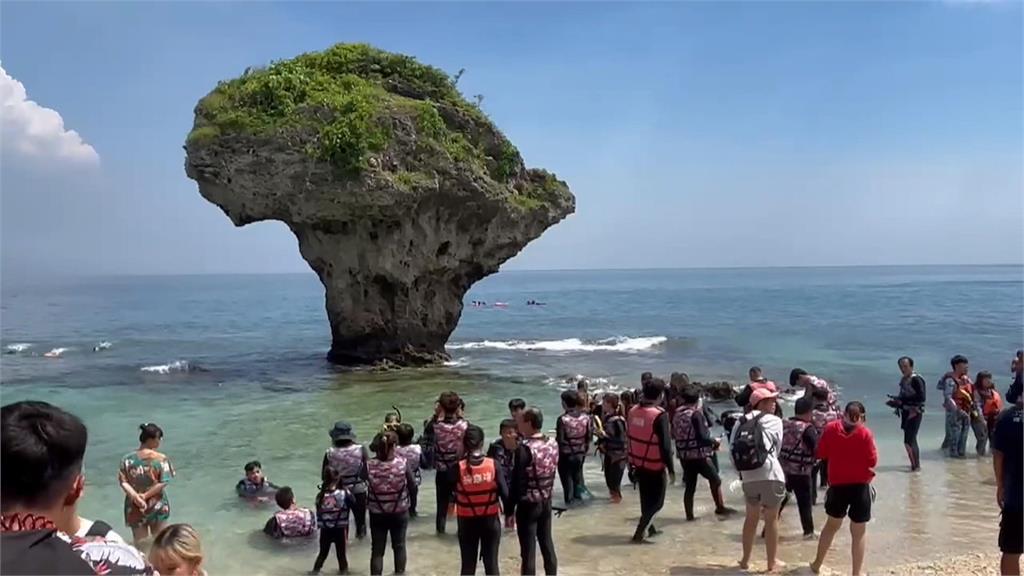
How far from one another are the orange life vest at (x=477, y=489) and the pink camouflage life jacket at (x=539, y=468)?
45cm

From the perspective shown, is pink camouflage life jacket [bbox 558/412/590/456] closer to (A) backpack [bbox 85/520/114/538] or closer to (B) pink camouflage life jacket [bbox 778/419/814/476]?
(B) pink camouflage life jacket [bbox 778/419/814/476]

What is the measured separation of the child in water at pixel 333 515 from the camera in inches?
329

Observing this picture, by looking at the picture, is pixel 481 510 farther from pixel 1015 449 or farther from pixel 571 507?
pixel 1015 449

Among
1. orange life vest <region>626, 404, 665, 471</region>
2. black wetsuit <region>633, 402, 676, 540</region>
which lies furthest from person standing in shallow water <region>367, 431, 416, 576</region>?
black wetsuit <region>633, 402, 676, 540</region>

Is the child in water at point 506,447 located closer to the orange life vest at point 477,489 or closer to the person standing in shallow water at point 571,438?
the person standing in shallow water at point 571,438

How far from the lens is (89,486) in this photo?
497 inches

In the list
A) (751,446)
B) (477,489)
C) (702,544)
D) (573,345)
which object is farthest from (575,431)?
(573,345)

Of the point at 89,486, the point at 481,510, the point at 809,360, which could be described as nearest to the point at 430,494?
the point at 481,510

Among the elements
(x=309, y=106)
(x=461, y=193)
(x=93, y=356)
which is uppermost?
(x=309, y=106)

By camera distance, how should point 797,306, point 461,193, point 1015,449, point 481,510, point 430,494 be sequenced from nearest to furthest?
point 1015,449 → point 481,510 → point 430,494 → point 461,193 → point 797,306

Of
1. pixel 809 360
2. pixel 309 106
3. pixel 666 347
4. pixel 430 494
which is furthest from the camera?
pixel 666 347

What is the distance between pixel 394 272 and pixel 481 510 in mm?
20720

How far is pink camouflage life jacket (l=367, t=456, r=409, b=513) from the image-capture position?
25.9 feet

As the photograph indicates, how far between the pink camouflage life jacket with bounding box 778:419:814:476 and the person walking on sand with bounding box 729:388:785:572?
1152 millimetres
